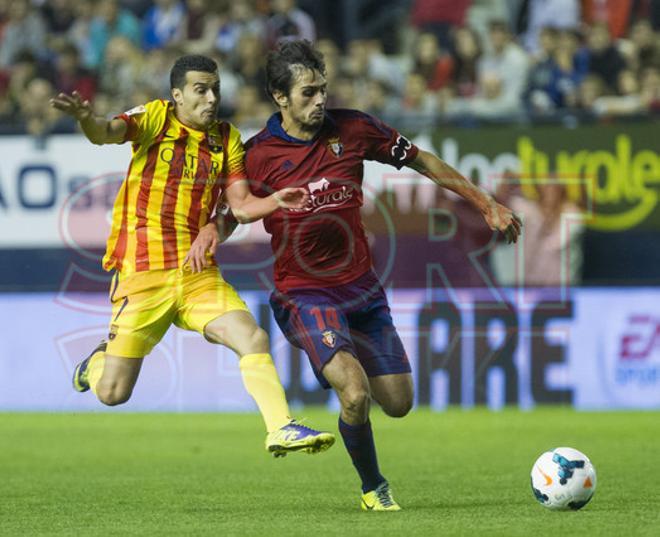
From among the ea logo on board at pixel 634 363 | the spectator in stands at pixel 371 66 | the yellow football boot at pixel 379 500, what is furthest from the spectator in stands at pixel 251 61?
the yellow football boot at pixel 379 500

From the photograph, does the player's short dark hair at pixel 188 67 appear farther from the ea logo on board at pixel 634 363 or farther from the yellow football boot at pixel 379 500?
the ea logo on board at pixel 634 363

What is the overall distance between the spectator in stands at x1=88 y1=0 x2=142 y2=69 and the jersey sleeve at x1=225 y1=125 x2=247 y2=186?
941cm

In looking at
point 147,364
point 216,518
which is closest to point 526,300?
point 147,364

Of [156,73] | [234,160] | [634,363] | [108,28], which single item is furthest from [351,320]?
[108,28]

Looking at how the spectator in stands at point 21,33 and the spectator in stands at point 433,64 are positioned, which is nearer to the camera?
the spectator in stands at point 433,64

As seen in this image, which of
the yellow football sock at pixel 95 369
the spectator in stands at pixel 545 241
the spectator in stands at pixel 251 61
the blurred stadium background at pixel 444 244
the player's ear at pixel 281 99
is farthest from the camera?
the spectator in stands at pixel 251 61

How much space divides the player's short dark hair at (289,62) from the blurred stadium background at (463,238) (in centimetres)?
678

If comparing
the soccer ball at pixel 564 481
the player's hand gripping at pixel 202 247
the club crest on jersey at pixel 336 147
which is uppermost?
the club crest on jersey at pixel 336 147

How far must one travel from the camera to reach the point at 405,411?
8422 mm

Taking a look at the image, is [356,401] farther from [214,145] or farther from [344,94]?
[344,94]

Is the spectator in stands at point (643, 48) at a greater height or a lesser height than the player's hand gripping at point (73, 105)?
greater

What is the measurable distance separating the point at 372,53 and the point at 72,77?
3.31 m

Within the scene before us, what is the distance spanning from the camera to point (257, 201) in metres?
8.02

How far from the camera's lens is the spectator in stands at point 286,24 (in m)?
17.0
